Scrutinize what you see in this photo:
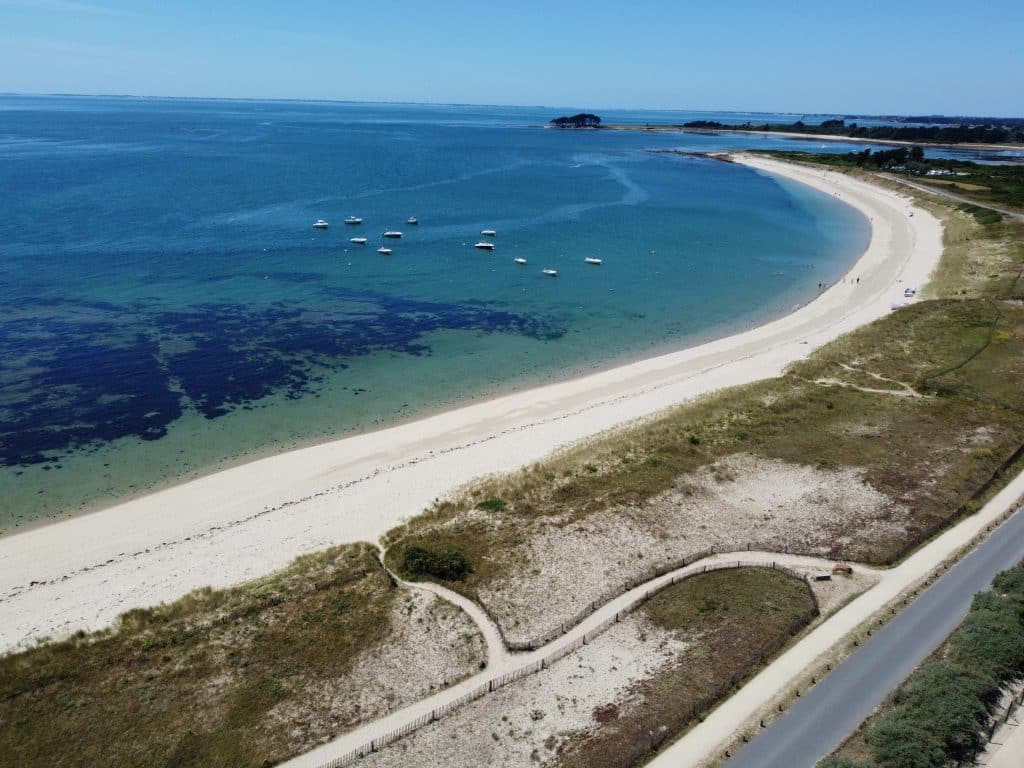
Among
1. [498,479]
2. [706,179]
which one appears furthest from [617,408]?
[706,179]

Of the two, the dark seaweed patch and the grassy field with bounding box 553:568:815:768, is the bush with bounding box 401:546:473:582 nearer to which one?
the grassy field with bounding box 553:568:815:768

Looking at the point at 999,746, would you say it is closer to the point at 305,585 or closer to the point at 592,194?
the point at 305,585

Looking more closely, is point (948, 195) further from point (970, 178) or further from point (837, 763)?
point (837, 763)

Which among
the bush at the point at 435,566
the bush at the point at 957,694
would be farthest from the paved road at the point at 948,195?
the bush at the point at 435,566

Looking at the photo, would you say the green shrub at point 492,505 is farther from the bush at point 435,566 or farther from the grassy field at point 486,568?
the bush at point 435,566

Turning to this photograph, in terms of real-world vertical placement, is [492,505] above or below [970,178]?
below

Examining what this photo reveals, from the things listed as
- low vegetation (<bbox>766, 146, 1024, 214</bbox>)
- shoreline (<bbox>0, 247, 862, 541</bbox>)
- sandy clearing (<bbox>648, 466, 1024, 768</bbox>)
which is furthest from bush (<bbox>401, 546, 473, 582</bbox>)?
low vegetation (<bbox>766, 146, 1024, 214</bbox>)

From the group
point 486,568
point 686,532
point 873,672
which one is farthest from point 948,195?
point 486,568
